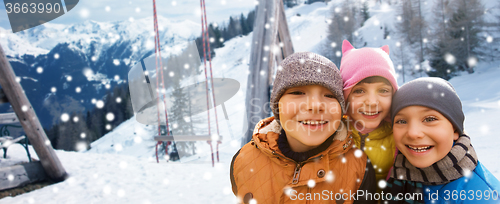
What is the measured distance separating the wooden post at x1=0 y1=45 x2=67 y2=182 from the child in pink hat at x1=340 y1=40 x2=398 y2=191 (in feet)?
15.1

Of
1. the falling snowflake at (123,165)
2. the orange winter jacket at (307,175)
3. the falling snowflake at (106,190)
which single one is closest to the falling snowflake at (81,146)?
the falling snowflake at (123,165)

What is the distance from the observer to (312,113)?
1.19 meters

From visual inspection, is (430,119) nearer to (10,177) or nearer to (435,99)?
(435,99)

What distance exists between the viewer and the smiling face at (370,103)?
4.33 ft

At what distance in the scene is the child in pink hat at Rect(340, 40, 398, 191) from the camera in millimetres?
1328

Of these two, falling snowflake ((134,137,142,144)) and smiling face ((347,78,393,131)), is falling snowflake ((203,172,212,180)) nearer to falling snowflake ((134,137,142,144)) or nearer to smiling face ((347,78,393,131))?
smiling face ((347,78,393,131))

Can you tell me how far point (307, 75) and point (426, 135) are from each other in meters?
0.58

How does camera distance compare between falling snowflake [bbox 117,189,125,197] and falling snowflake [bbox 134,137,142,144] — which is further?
falling snowflake [bbox 134,137,142,144]

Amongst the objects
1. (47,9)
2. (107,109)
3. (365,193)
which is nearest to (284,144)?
(365,193)

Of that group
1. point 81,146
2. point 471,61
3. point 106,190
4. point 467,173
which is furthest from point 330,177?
point 81,146

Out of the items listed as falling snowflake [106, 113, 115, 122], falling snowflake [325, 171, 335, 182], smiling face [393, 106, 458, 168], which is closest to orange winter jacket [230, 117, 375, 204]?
falling snowflake [325, 171, 335, 182]

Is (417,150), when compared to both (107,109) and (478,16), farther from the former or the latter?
(107,109)

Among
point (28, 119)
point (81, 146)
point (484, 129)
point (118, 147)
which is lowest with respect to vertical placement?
point (81, 146)

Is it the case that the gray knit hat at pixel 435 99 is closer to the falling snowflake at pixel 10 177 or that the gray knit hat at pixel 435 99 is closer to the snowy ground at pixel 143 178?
the snowy ground at pixel 143 178
